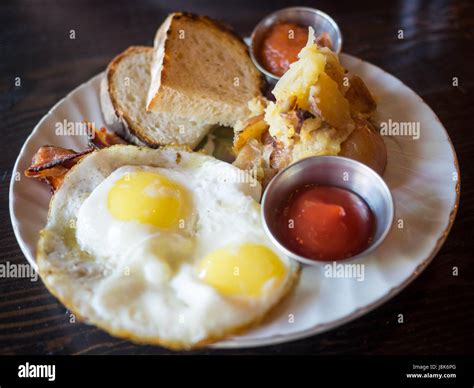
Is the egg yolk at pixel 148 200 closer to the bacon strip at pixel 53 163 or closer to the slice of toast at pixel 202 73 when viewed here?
the bacon strip at pixel 53 163

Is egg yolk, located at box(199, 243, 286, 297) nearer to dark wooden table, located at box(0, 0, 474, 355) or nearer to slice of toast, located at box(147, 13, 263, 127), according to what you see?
dark wooden table, located at box(0, 0, 474, 355)

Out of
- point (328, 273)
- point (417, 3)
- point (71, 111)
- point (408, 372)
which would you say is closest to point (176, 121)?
point (71, 111)

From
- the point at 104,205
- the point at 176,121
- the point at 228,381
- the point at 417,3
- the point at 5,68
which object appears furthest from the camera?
the point at 417,3

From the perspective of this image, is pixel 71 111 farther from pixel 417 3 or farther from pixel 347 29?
pixel 417 3

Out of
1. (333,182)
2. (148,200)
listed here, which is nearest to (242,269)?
(148,200)

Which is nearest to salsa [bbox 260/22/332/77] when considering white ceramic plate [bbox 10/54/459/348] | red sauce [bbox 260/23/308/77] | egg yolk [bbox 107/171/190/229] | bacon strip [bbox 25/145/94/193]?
red sauce [bbox 260/23/308/77]

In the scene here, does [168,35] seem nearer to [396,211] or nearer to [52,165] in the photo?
[52,165]
